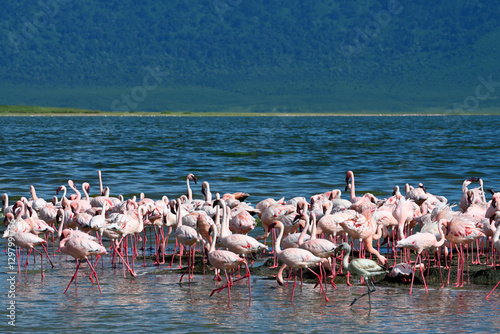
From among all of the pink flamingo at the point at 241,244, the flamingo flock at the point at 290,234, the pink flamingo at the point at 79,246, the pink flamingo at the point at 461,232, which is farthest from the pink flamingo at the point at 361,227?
the pink flamingo at the point at 79,246

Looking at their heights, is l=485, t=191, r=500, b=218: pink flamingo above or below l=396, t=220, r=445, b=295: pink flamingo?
above

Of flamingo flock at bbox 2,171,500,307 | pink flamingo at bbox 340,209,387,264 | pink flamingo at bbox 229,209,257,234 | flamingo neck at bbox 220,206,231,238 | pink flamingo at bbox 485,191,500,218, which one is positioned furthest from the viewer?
pink flamingo at bbox 229,209,257,234

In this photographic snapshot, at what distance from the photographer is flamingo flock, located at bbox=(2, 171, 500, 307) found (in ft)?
41.1

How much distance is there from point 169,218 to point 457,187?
590 inches

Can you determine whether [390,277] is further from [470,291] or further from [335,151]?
[335,151]

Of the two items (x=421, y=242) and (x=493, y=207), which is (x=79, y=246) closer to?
(x=421, y=242)

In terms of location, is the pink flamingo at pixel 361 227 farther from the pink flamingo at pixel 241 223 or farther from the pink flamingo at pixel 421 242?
the pink flamingo at pixel 241 223

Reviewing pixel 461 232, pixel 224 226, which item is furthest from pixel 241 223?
pixel 461 232

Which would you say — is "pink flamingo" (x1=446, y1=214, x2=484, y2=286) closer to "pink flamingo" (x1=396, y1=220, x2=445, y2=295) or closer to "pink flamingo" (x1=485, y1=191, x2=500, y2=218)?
"pink flamingo" (x1=396, y1=220, x2=445, y2=295)

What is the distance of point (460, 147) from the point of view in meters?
58.0

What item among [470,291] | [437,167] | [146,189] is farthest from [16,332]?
[437,167]

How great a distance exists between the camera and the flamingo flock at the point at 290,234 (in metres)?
12.5

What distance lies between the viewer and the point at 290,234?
13.5m

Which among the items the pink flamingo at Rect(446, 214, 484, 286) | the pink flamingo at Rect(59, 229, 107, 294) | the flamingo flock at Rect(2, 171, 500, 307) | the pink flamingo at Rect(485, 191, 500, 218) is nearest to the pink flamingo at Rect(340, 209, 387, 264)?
the flamingo flock at Rect(2, 171, 500, 307)
